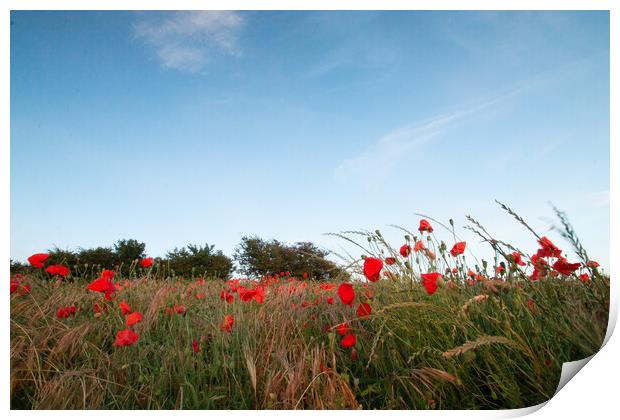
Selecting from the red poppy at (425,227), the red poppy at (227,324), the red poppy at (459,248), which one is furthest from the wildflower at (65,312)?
Answer: the red poppy at (459,248)

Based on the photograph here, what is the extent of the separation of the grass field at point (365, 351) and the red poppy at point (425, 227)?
0.05 ft

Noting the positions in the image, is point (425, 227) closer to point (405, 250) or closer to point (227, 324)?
point (405, 250)

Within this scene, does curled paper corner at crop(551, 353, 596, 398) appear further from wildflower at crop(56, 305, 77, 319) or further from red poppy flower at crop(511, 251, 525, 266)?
wildflower at crop(56, 305, 77, 319)

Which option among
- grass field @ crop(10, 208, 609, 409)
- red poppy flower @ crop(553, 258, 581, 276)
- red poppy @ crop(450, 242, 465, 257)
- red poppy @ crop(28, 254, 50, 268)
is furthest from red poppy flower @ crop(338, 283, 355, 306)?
red poppy @ crop(28, 254, 50, 268)

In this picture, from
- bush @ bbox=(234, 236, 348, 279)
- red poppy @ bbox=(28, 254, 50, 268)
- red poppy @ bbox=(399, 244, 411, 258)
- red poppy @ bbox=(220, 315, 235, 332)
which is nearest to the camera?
red poppy @ bbox=(220, 315, 235, 332)

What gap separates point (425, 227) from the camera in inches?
94.9

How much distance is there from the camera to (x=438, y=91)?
9.39 feet

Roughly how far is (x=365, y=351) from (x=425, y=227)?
796mm

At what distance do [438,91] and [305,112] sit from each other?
937 millimetres

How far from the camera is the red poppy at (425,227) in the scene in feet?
7.91

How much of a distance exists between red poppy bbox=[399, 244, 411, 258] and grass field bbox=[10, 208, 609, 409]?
25 millimetres

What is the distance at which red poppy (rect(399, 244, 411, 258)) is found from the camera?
2318 millimetres

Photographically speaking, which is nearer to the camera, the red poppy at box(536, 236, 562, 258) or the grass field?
the grass field

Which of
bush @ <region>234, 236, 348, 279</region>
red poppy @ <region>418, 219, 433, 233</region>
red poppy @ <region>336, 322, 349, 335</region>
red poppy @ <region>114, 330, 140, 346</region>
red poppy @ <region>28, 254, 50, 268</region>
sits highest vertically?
bush @ <region>234, 236, 348, 279</region>
